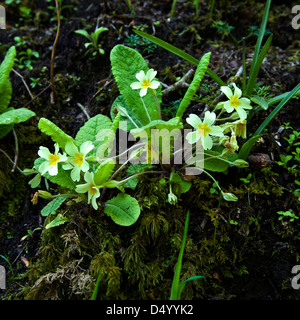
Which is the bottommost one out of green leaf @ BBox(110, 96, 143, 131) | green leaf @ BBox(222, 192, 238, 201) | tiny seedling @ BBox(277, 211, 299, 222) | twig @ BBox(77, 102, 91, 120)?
tiny seedling @ BBox(277, 211, 299, 222)

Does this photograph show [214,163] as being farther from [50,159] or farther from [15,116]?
[15,116]

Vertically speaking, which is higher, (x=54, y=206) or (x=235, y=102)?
(x=235, y=102)

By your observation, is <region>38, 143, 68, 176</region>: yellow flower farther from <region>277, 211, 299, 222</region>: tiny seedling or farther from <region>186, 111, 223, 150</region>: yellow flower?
<region>277, 211, 299, 222</region>: tiny seedling

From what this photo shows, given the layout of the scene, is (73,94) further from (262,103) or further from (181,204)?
(262,103)

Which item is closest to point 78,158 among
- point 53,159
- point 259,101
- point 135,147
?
point 53,159

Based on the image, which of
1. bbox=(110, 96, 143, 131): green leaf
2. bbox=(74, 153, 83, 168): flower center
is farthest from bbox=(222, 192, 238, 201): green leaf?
bbox=(74, 153, 83, 168): flower center
